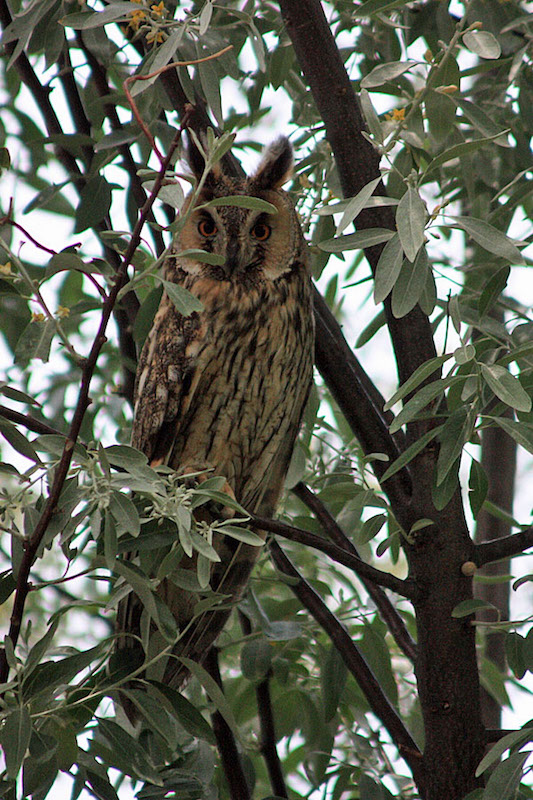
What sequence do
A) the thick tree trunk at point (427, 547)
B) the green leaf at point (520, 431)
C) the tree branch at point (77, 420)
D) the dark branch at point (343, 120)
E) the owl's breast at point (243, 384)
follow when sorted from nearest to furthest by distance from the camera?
the tree branch at point (77, 420)
the green leaf at point (520, 431)
the thick tree trunk at point (427, 547)
the dark branch at point (343, 120)
the owl's breast at point (243, 384)

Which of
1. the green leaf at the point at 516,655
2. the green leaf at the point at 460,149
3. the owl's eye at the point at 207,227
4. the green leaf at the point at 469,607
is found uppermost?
the owl's eye at the point at 207,227

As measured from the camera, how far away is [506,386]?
113 cm

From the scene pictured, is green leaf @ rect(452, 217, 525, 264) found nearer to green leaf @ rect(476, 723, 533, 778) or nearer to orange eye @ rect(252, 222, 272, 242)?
green leaf @ rect(476, 723, 533, 778)

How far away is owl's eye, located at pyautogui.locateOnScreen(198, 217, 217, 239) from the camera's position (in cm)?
207

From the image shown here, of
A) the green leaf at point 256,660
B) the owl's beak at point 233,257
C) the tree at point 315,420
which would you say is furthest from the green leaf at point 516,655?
the owl's beak at point 233,257

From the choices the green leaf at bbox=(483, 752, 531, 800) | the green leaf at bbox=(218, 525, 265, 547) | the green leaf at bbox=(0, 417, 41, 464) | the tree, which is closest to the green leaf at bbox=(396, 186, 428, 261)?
the tree

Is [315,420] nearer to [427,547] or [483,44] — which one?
[427,547]

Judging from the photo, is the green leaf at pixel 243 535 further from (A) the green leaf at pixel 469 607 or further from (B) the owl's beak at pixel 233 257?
(B) the owl's beak at pixel 233 257

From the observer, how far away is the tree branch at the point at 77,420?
1.05 m

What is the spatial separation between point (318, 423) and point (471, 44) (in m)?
0.96

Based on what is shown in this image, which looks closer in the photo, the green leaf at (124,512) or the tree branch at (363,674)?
the green leaf at (124,512)

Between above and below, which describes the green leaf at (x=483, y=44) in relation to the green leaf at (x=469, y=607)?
above

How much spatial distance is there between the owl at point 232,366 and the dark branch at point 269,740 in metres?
0.14

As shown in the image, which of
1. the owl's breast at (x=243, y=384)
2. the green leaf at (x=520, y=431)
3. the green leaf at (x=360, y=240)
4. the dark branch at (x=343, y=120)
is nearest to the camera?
the green leaf at (x=520, y=431)
